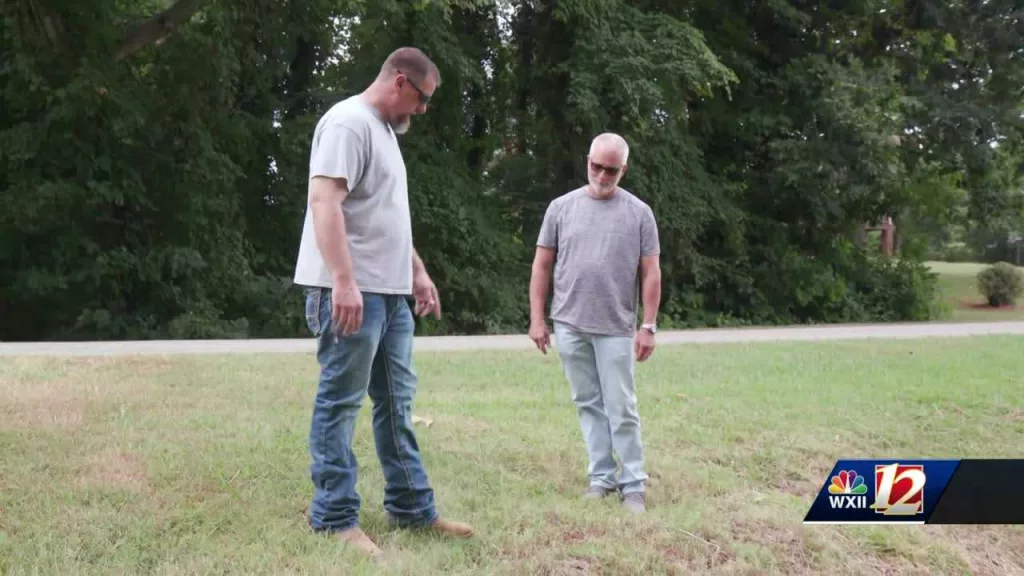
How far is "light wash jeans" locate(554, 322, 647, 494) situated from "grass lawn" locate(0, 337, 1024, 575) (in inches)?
7.6

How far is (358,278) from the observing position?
4.01 metres

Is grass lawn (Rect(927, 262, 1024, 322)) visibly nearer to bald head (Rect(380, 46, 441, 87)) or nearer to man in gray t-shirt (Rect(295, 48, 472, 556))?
man in gray t-shirt (Rect(295, 48, 472, 556))

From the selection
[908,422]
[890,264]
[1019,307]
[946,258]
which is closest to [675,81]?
[890,264]

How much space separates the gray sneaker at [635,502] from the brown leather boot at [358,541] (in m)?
1.35

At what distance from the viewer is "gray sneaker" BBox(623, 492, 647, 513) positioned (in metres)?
5.05

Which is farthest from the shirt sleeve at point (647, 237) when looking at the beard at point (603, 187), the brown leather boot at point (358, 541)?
the brown leather boot at point (358, 541)

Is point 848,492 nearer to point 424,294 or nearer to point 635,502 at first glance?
point 635,502

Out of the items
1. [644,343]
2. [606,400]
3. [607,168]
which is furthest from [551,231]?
[606,400]

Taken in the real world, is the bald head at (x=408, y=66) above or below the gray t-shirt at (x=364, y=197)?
above

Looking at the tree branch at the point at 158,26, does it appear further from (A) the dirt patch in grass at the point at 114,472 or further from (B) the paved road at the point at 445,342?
(A) the dirt patch in grass at the point at 114,472

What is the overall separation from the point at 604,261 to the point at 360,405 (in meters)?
1.48

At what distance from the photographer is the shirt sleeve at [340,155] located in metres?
3.86

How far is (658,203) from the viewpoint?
714 inches

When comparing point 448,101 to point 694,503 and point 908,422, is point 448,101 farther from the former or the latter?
point 694,503
